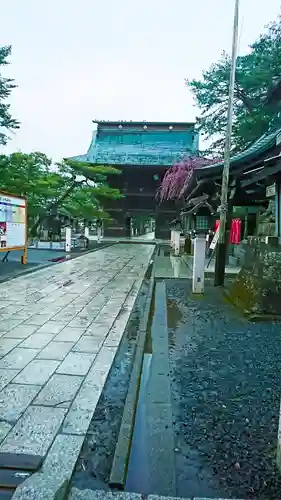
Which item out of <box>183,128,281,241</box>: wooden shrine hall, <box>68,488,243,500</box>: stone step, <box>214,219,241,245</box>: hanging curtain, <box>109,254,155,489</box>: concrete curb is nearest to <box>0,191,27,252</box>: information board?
<box>183,128,281,241</box>: wooden shrine hall

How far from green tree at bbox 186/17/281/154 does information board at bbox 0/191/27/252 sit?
9912mm

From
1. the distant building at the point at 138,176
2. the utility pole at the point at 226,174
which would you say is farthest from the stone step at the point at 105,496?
the distant building at the point at 138,176

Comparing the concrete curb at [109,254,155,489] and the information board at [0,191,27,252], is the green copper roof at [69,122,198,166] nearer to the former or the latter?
the information board at [0,191,27,252]

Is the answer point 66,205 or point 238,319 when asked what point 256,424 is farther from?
point 66,205

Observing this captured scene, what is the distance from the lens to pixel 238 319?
18.0 feet

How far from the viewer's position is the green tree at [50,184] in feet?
50.7

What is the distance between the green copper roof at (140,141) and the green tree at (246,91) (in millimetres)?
10332

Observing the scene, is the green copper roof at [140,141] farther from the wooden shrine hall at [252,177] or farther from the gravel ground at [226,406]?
the gravel ground at [226,406]

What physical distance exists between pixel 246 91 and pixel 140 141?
17274mm

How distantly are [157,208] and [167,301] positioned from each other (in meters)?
23.2

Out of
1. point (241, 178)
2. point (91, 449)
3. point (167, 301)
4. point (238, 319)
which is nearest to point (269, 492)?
point (91, 449)

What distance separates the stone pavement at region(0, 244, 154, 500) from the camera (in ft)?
7.52

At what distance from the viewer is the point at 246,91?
16984mm

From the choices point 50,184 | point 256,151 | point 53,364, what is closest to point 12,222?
point 50,184
